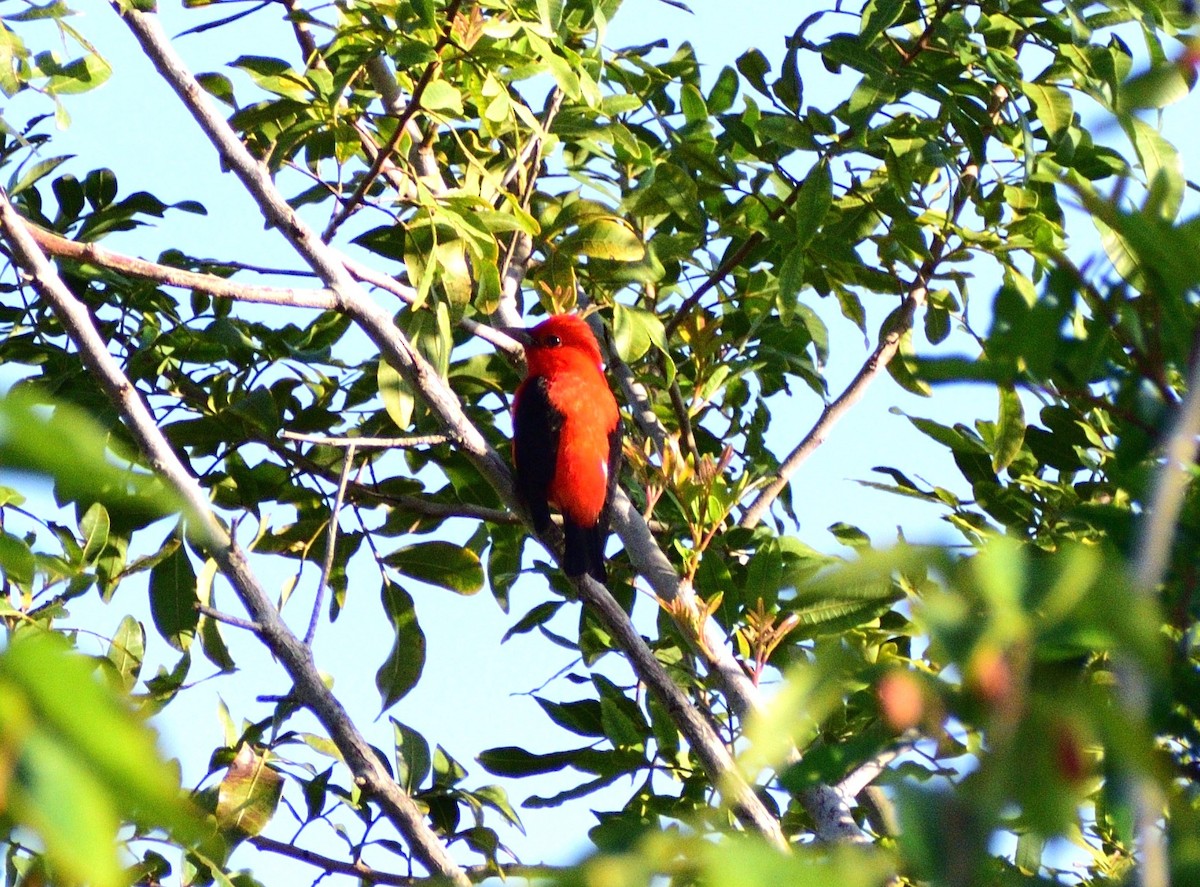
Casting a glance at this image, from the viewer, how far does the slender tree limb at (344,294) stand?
3236 millimetres

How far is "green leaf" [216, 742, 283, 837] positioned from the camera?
3537mm

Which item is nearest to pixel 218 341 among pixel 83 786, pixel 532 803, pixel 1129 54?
pixel 532 803

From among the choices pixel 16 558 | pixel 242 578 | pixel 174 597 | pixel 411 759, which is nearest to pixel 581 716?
pixel 411 759

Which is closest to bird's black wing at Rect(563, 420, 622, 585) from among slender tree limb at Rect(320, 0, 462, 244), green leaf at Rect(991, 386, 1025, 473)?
green leaf at Rect(991, 386, 1025, 473)

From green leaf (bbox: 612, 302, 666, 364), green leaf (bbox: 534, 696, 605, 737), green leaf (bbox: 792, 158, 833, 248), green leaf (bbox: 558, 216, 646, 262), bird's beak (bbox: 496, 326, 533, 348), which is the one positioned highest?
green leaf (bbox: 558, 216, 646, 262)

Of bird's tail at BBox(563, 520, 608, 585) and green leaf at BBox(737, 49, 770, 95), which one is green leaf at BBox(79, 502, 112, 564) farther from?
green leaf at BBox(737, 49, 770, 95)

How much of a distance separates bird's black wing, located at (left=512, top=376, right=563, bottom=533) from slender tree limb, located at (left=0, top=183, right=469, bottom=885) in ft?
7.36

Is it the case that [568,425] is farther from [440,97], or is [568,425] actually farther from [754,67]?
[440,97]

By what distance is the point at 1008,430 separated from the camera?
152 inches

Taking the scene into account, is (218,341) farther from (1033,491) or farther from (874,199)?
(1033,491)

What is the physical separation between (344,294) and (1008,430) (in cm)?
188

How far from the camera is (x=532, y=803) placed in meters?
4.09

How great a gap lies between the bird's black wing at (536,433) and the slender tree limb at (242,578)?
2242mm

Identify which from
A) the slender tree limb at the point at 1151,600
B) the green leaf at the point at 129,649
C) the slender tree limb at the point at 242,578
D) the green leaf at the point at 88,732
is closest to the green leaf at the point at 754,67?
the slender tree limb at the point at 242,578
